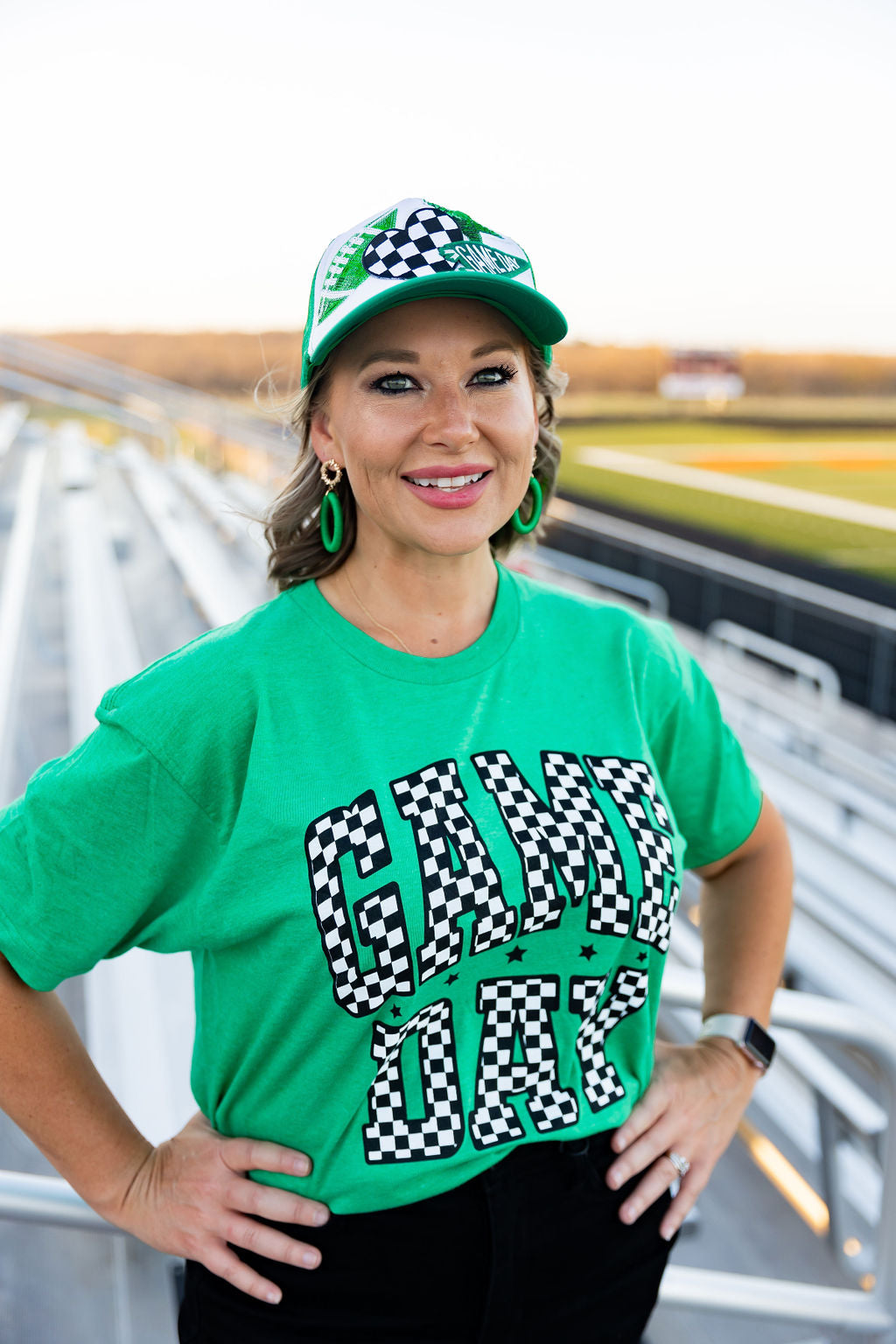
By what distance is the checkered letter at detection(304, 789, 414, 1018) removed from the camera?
831 millimetres

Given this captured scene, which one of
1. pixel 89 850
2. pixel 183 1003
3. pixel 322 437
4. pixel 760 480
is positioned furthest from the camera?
pixel 760 480

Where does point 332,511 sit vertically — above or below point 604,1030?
above

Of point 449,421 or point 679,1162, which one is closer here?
point 449,421

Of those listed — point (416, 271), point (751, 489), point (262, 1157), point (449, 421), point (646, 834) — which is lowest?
point (751, 489)

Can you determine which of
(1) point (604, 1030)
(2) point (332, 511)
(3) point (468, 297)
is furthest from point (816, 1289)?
(3) point (468, 297)

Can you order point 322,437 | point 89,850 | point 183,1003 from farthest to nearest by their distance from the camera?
point 183,1003
point 322,437
point 89,850

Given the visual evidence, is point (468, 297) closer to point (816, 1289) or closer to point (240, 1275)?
point (240, 1275)

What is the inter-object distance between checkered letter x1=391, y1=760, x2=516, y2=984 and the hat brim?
35 centimetres

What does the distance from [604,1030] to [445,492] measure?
505 millimetres

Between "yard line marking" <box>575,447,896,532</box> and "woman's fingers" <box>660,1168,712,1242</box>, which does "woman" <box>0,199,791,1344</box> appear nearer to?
"woman's fingers" <box>660,1168,712,1242</box>

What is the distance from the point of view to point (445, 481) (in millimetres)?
874

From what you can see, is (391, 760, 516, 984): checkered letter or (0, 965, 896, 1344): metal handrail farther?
(0, 965, 896, 1344): metal handrail

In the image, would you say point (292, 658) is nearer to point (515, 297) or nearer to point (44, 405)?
point (515, 297)

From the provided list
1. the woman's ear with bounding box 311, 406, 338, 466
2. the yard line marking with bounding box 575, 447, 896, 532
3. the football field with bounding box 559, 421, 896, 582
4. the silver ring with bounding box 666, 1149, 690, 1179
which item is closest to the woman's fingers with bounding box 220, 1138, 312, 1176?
the silver ring with bounding box 666, 1149, 690, 1179
